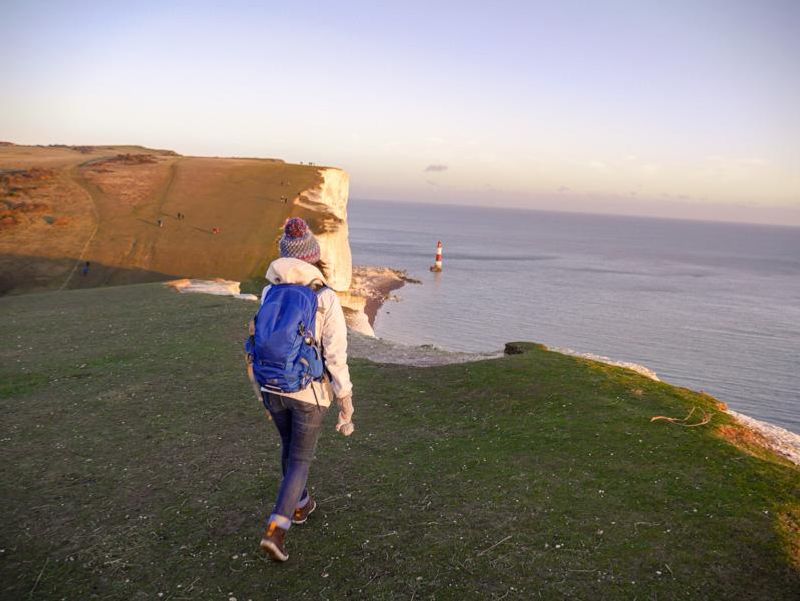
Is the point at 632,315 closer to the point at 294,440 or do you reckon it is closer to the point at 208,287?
the point at 208,287

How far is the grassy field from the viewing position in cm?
606

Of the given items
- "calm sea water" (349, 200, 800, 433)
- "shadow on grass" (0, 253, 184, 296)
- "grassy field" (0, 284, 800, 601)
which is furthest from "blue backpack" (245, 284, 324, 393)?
"shadow on grass" (0, 253, 184, 296)

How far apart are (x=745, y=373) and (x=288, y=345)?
50.6m

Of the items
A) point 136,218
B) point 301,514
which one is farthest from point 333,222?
point 301,514

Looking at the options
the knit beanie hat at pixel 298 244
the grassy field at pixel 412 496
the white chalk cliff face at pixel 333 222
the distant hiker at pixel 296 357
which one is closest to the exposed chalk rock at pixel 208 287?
the grassy field at pixel 412 496

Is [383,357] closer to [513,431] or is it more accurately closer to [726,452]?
[513,431]

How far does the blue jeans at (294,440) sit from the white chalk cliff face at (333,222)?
52942 millimetres

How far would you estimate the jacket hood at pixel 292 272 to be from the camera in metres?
5.89

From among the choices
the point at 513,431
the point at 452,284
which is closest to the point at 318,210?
the point at 452,284

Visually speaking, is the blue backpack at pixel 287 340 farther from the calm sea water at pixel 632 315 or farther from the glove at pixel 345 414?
the calm sea water at pixel 632 315

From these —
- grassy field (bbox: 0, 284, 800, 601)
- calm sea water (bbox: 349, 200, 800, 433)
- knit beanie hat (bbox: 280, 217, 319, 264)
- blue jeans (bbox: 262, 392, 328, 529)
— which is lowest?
calm sea water (bbox: 349, 200, 800, 433)

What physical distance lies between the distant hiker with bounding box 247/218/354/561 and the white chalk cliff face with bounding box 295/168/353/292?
52882mm

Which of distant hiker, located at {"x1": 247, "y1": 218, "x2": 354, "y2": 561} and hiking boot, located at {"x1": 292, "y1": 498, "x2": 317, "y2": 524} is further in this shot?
hiking boot, located at {"x1": 292, "y1": 498, "x2": 317, "y2": 524}

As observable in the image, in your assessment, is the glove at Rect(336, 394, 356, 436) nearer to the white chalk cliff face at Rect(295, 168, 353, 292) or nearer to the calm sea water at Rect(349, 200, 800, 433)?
the calm sea water at Rect(349, 200, 800, 433)
